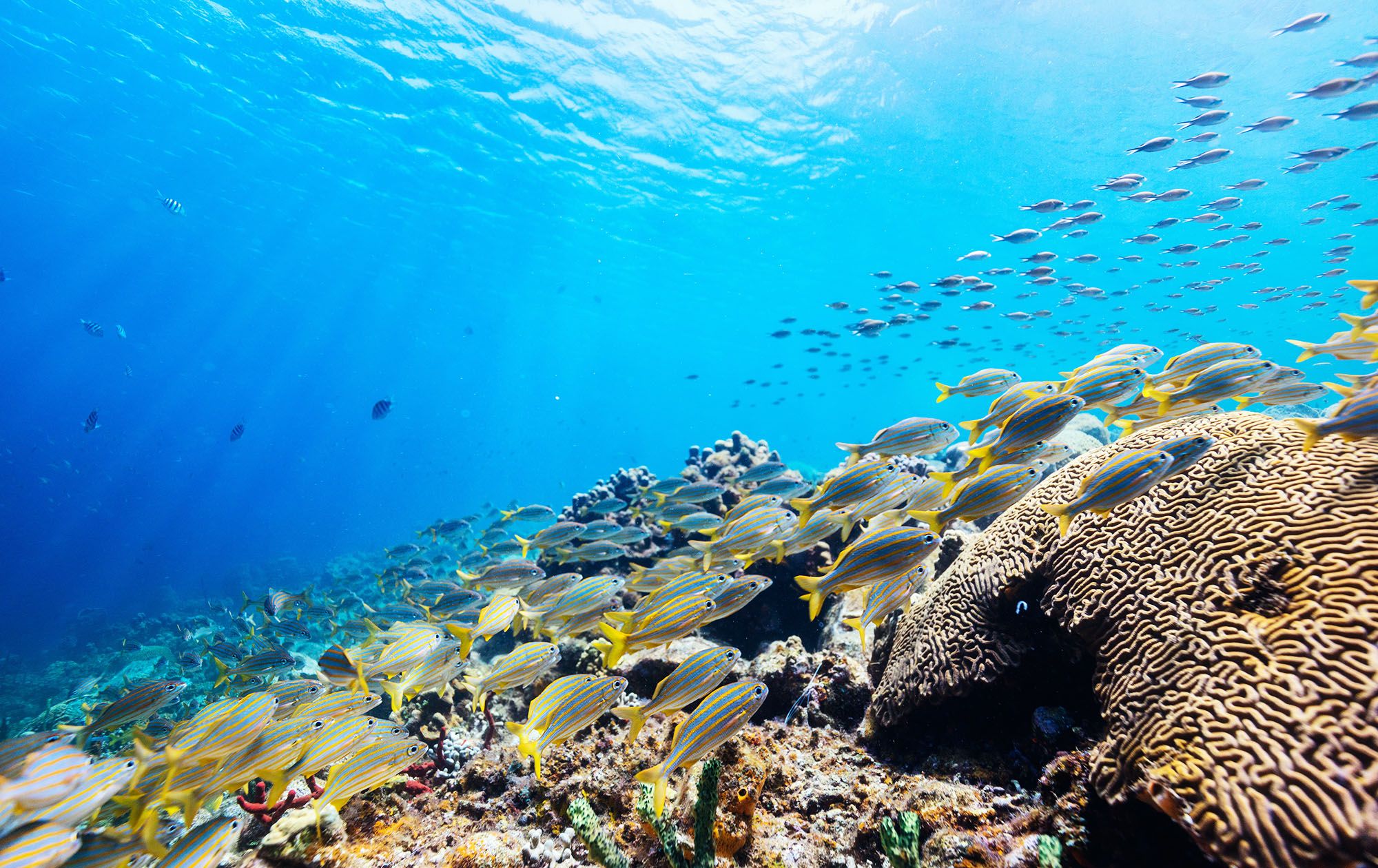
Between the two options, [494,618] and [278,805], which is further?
[494,618]

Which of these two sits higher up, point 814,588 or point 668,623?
point 814,588

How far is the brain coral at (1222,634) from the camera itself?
6.39 ft

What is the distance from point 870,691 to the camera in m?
4.33

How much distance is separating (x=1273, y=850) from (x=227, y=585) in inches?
1727

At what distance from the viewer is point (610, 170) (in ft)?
90.6

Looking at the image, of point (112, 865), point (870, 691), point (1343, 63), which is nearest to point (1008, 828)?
point (870, 691)

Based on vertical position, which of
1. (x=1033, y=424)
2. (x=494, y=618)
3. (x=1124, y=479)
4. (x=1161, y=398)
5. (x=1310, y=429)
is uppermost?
(x=1161, y=398)

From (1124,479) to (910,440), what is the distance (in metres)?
1.98

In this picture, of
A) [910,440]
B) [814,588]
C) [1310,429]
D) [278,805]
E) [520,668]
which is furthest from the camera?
[910,440]

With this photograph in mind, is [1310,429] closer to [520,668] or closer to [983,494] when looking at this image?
[983,494]

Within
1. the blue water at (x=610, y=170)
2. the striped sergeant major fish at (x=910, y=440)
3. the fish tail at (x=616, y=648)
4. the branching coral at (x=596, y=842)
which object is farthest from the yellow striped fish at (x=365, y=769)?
the blue water at (x=610, y=170)

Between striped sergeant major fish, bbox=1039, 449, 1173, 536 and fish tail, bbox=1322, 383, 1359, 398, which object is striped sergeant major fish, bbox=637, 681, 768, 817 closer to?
striped sergeant major fish, bbox=1039, 449, 1173, 536

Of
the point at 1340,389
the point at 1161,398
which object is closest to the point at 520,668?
the point at 1161,398

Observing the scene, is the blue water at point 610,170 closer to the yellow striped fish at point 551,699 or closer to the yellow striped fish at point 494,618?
the yellow striped fish at point 494,618
